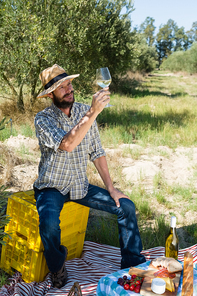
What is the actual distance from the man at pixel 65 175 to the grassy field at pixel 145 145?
0.82 meters

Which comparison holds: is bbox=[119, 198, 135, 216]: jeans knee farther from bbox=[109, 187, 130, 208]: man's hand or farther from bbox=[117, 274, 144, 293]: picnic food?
bbox=[117, 274, 144, 293]: picnic food

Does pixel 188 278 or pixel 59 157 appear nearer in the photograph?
pixel 188 278

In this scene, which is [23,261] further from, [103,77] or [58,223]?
[103,77]

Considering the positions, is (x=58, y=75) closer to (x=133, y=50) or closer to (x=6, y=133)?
(x=6, y=133)

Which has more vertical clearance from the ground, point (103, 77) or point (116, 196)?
point (103, 77)

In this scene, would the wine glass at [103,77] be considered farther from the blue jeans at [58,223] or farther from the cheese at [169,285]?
the cheese at [169,285]

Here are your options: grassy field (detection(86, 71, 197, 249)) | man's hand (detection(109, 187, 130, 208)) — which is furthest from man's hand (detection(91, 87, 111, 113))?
grassy field (detection(86, 71, 197, 249))

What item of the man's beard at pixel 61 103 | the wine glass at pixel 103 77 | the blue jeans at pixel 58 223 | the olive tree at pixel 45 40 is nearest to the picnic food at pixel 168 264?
the blue jeans at pixel 58 223

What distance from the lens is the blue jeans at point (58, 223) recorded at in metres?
2.59

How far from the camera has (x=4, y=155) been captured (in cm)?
551

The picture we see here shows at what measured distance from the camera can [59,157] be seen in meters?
2.94

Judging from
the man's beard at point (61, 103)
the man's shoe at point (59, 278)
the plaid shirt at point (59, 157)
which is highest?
the man's beard at point (61, 103)

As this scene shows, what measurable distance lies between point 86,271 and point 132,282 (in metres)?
1.34

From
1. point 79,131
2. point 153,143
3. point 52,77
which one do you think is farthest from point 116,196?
point 153,143
